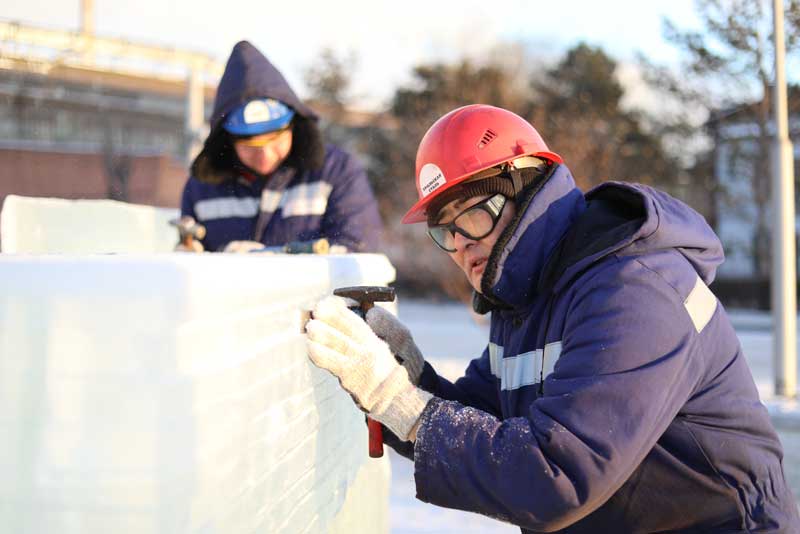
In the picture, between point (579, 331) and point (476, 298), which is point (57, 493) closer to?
point (579, 331)

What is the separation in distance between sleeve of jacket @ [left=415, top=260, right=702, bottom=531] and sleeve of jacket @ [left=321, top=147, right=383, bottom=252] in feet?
6.51

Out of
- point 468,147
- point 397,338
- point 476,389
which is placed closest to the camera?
point 468,147

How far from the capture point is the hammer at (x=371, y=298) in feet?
5.73

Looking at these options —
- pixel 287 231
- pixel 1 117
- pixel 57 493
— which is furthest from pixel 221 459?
pixel 1 117

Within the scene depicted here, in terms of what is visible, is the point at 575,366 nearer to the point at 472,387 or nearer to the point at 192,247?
the point at 472,387

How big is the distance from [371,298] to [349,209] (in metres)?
1.89

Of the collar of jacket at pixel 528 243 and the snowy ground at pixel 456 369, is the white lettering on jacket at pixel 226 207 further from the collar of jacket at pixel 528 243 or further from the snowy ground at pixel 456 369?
the collar of jacket at pixel 528 243

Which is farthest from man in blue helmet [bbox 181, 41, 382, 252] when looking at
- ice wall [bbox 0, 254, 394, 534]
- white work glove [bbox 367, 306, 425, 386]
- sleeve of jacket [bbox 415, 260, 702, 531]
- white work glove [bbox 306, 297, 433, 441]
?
ice wall [bbox 0, 254, 394, 534]

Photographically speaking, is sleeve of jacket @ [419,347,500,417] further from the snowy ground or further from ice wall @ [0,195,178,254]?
the snowy ground

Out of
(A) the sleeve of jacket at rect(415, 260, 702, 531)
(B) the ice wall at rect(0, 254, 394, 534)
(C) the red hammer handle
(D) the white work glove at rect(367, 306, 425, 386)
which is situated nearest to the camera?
(B) the ice wall at rect(0, 254, 394, 534)

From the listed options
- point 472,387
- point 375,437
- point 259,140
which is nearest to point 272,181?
point 259,140

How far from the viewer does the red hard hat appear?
6.62 feet

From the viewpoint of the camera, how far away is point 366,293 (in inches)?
69.6

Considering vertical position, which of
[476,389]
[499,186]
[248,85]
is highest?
[248,85]
